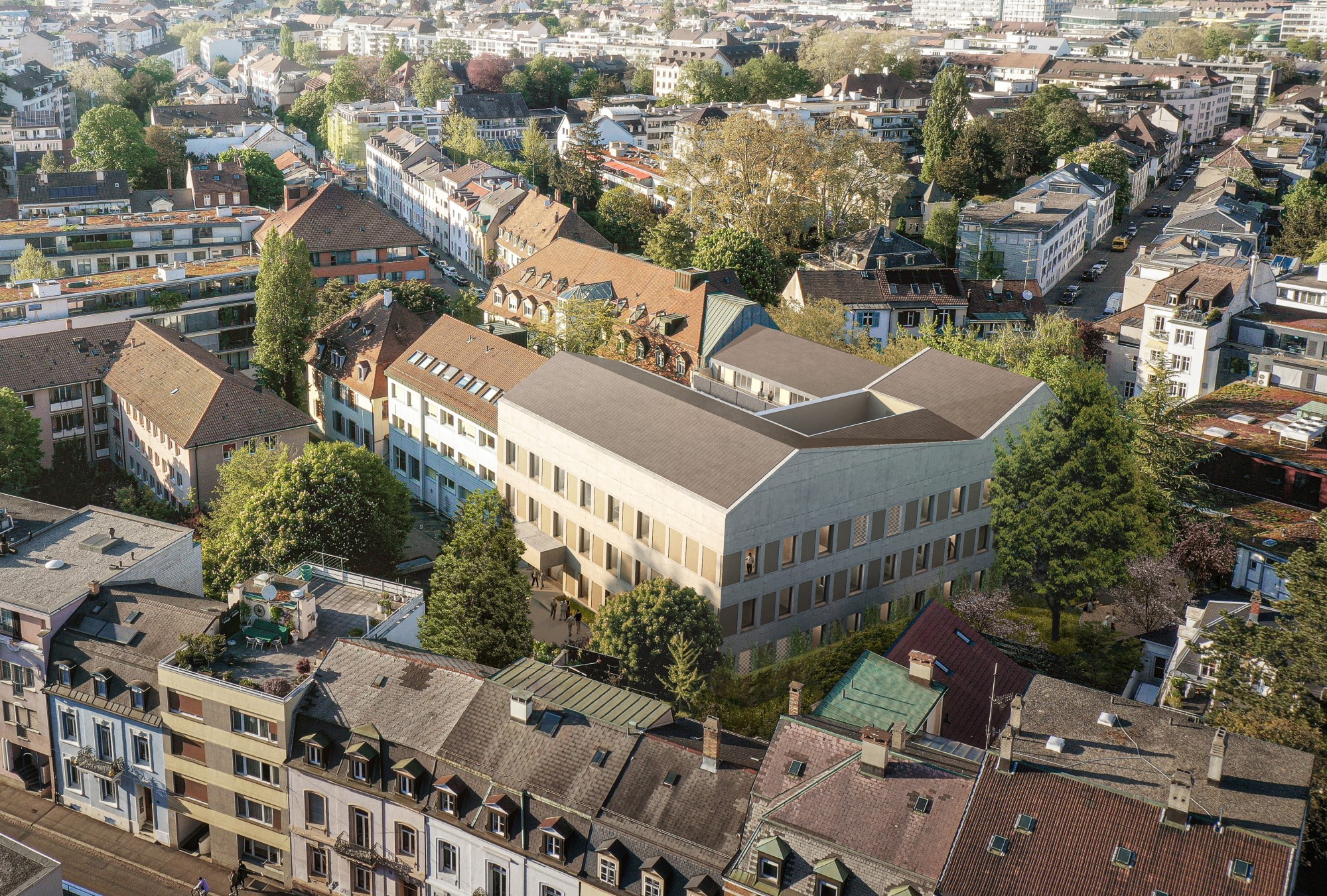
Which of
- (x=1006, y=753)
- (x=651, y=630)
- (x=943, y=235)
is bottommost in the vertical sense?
(x=943, y=235)

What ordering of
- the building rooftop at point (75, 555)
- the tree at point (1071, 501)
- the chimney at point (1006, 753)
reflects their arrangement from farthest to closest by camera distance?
the tree at point (1071, 501)
the building rooftop at point (75, 555)
the chimney at point (1006, 753)

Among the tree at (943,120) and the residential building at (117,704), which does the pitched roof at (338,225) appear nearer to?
the tree at (943,120)

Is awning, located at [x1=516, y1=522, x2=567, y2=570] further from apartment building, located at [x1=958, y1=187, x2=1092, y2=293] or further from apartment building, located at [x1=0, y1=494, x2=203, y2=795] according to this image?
apartment building, located at [x1=958, y1=187, x2=1092, y2=293]

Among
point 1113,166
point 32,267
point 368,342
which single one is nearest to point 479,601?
point 368,342

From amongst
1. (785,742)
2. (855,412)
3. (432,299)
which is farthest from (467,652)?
(432,299)

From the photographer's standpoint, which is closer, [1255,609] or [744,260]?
[1255,609]

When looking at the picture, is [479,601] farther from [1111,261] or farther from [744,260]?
[1111,261]

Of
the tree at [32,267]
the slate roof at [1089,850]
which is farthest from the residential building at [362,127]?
the slate roof at [1089,850]
